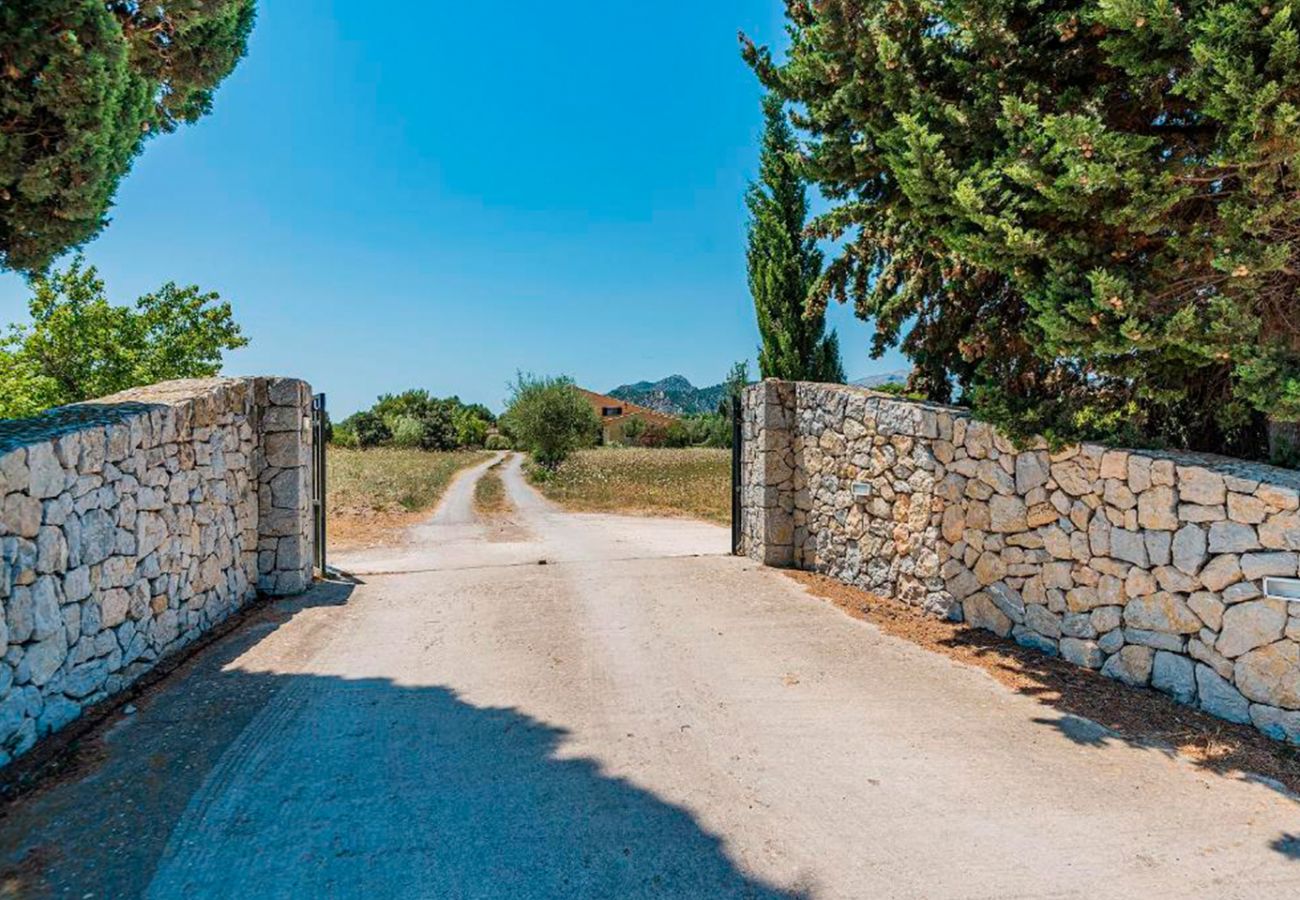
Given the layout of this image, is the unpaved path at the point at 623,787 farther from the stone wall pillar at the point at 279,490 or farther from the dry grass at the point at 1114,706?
the stone wall pillar at the point at 279,490

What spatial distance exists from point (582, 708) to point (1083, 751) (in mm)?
3119

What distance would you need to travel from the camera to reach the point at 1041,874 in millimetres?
2945

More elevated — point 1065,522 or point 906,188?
point 906,188

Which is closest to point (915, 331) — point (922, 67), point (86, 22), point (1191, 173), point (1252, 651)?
point (922, 67)

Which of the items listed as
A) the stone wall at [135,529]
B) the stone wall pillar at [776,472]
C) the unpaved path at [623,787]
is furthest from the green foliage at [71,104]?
the stone wall pillar at [776,472]

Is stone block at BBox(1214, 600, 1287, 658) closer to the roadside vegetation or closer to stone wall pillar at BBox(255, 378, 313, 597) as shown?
stone wall pillar at BBox(255, 378, 313, 597)

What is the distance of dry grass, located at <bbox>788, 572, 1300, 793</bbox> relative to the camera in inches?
154

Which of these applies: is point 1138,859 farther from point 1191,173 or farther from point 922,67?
point 922,67

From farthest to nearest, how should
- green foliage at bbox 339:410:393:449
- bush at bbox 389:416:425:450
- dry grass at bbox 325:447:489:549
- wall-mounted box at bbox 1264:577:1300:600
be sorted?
1. green foliage at bbox 339:410:393:449
2. bush at bbox 389:416:425:450
3. dry grass at bbox 325:447:489:549
4. wall-mounted box at bbox 1264:577:1300:600

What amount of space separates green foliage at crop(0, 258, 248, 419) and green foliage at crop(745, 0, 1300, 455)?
14.7 metres

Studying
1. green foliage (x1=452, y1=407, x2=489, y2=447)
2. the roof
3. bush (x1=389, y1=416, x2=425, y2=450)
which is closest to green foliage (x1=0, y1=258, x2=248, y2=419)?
bush (x1=389, y1=416, x2=425, y2=450)

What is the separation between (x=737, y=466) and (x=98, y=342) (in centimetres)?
1386

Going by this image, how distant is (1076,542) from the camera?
5266 millimetres

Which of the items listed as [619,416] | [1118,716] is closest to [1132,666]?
[1118,716]
